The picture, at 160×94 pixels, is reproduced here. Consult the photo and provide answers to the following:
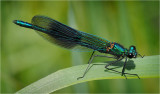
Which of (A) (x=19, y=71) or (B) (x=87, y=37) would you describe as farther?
(A) (x=19, y=71)

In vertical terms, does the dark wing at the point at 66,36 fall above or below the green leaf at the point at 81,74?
above

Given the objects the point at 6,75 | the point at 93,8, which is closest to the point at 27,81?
the point at 6,75

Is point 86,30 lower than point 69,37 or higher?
higher

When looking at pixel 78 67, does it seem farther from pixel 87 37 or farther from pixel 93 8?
pixel 93 8

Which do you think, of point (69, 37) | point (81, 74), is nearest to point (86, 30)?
point (69, 37)

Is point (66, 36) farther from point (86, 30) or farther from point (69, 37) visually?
point (86, 30)

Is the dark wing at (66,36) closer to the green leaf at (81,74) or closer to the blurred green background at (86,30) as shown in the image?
the blurred green background at (86,30)

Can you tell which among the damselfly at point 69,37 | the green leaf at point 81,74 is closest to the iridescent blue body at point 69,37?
the damselfly at point 69,37
